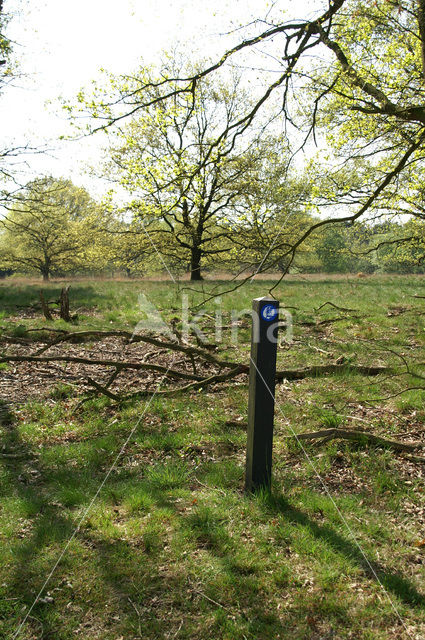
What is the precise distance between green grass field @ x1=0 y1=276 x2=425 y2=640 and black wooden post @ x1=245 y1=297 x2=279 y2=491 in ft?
1.00

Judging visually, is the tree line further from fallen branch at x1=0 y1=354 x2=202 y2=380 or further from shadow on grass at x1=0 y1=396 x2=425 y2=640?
shadow on grass at x1=0 y1=396 x2=425 y2=640

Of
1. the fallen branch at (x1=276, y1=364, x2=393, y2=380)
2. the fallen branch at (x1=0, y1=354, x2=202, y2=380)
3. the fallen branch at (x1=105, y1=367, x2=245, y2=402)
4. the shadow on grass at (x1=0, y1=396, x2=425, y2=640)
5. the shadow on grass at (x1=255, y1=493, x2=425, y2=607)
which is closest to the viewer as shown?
the shadow on grass at (x1=0, y1=396, x2=425, y2=640)

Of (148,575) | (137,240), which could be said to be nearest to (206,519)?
(148,575)

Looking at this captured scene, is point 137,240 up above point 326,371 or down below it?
above

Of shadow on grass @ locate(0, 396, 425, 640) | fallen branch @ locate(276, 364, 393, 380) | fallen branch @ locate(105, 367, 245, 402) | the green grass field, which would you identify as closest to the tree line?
fallen branch @ locate(276, 364, 393, 380)

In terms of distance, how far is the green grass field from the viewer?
245 cm

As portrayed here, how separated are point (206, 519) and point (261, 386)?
113 cm

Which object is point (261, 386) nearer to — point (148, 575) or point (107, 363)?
point (148, 575)

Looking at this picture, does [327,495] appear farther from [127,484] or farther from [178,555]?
[127,484]

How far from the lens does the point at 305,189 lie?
15.0 m

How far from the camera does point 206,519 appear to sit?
10.7 ft

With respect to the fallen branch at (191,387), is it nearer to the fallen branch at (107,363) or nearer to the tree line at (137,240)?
the fallen branch at (107,363)

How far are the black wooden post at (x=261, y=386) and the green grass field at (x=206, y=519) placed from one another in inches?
12.0

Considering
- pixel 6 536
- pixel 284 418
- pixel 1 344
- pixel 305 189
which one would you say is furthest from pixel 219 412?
pixel 305 189
